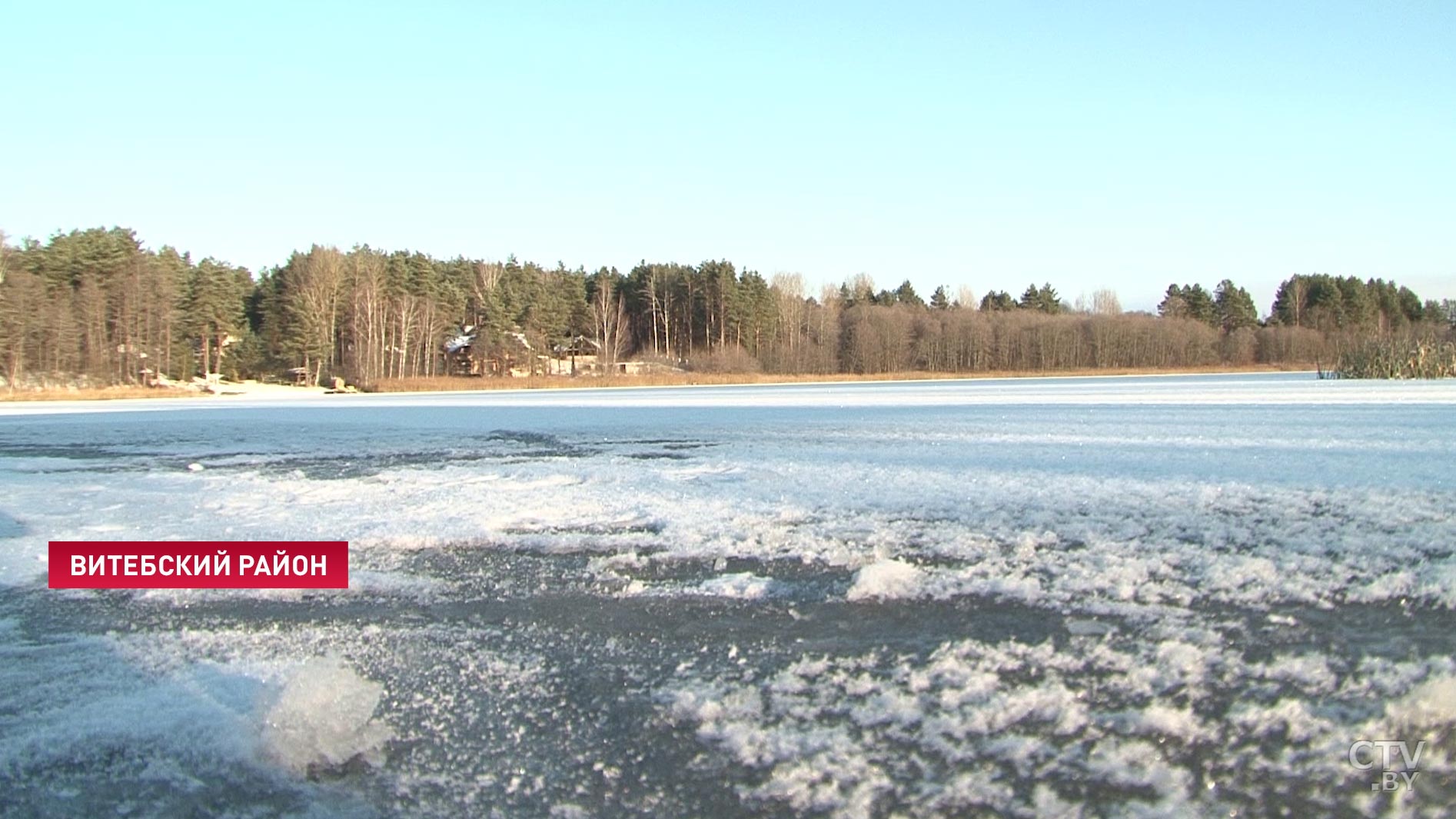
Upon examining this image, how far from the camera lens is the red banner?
4.81 metres

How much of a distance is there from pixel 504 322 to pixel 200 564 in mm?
53459

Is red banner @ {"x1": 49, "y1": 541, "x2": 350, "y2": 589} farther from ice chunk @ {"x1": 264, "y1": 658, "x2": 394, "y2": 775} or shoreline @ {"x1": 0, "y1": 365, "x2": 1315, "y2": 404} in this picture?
shoreline @ {"x1": 0, "y1": 365, "x2": 1315, "y2": 404}

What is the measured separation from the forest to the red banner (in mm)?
48567

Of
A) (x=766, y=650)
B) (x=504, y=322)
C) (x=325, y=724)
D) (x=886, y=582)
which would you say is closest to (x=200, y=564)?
→ (x=325, y=724)

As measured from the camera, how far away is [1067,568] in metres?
4.50

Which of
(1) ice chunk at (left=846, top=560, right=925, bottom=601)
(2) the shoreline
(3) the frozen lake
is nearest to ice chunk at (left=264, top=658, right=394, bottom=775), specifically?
(3) the frozen lake

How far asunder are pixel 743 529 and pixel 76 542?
157 inches

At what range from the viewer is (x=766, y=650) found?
344cm

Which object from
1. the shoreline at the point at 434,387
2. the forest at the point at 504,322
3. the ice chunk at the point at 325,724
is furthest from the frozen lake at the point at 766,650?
the forest at the point at 504,322

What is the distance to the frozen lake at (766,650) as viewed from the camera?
93.9 inches

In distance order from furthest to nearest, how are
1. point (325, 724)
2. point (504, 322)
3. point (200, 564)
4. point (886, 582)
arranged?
1. point (504, 322)
2. point (200, 564)
3. point (886, 582)
4. point (325, 724)

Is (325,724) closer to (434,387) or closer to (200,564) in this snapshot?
(200,564)

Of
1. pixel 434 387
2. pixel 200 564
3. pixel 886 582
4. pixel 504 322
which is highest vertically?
pixel 504 322

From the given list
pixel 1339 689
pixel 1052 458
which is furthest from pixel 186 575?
pixel 1052 458
